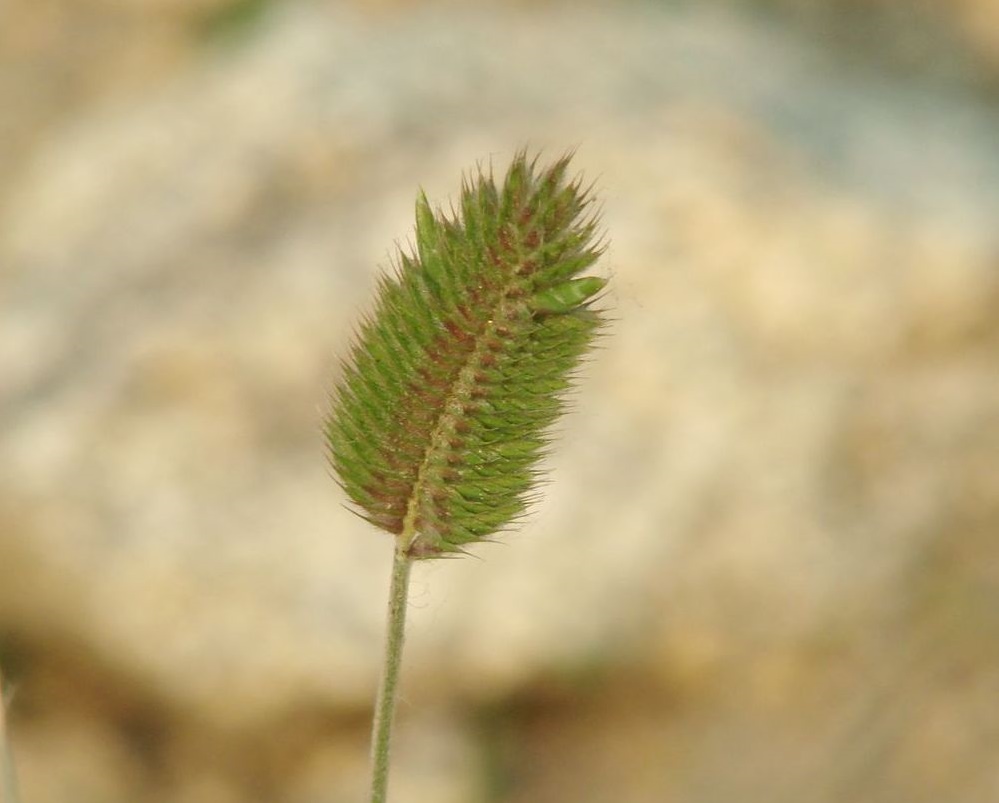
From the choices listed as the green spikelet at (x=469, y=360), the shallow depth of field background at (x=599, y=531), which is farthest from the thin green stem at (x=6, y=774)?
the shallow depth of field background at (x=599, y=531)

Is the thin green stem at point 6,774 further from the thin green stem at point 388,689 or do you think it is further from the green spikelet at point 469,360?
the green spikelet at point 469,360

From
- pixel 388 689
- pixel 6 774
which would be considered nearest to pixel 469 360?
pixel 388 689

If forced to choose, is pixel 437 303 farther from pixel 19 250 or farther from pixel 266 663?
pixel 19 250

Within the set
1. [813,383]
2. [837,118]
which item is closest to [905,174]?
[837,118]

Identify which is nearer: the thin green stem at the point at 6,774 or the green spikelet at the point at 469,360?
the green spikelet at the point at 469,360

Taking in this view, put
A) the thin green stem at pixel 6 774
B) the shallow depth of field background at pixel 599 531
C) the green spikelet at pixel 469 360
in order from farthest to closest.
A: the shallow depth of field background at pixel 599 531
the thin green stem at pixel 6 774
the green spikelet at pixel 469 360

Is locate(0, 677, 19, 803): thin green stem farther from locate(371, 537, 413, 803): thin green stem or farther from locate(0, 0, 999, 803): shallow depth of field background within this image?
locate(0, 0, 999, 803): shallow depth of field background
